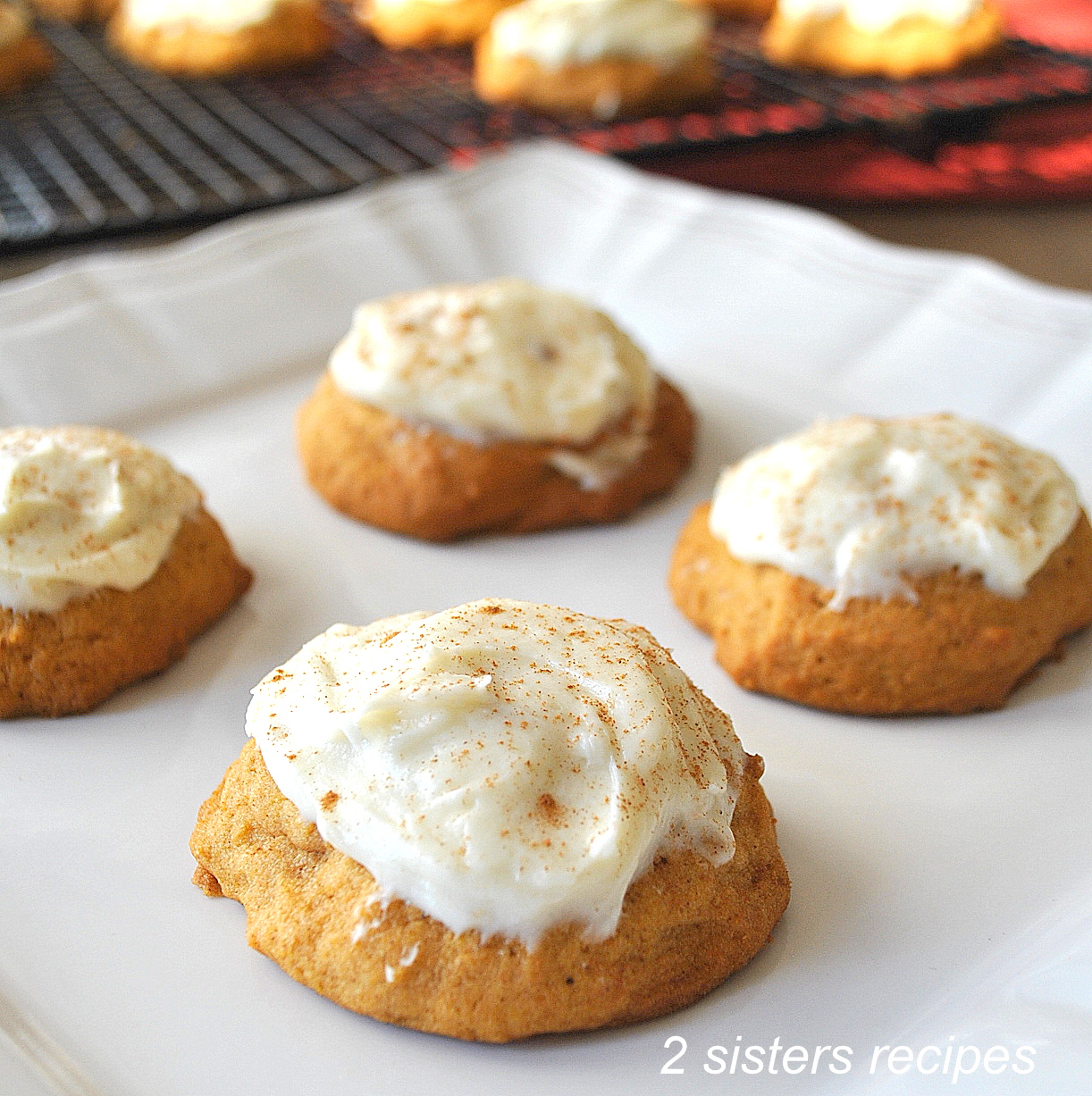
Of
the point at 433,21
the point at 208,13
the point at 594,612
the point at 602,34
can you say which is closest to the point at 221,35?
the point at 208,13

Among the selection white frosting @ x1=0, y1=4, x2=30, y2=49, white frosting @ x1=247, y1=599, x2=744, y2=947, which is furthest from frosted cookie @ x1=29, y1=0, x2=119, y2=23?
white frosting @ x1=247, y1=599, x2=744, y2=947

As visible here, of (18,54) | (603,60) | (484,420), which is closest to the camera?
(484,420)

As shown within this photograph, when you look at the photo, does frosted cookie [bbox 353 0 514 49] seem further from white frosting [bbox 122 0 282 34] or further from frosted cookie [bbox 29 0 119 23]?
frosted cookie [bbox 29 0 119 23]

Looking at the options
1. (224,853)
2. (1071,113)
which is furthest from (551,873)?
(1071,113)

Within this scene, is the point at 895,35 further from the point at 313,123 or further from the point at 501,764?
the point at 501,764

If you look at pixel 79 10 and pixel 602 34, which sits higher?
pixel 602 34

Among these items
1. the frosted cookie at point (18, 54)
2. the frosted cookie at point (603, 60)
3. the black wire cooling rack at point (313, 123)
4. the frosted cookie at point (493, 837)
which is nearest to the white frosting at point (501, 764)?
the frosted cookie at point (493, 837)

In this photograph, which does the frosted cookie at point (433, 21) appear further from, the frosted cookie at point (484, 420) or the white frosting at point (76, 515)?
the white frosting at point (76, 515)

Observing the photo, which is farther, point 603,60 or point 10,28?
point 10,28

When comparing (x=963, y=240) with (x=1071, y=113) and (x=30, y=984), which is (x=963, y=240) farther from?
(x=30, y=984)
